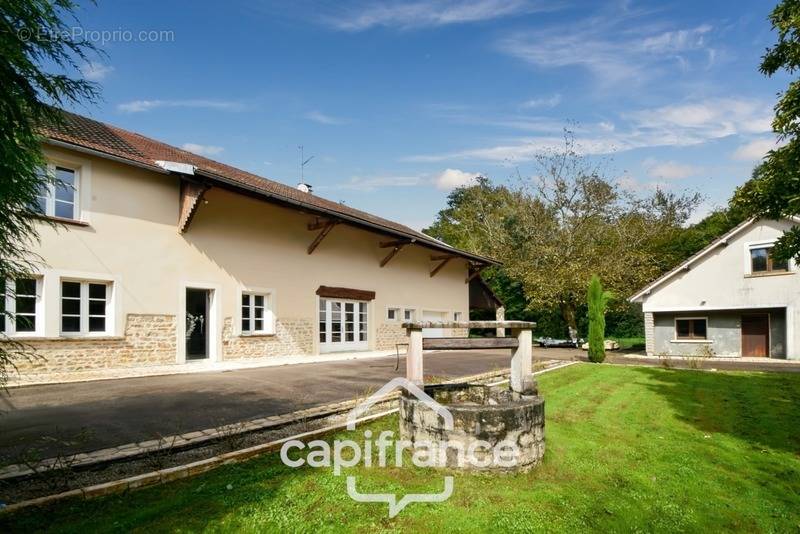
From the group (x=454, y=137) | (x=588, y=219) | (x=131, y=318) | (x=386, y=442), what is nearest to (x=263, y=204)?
(x=131, y=318)

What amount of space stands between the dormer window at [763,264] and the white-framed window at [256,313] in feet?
64.1

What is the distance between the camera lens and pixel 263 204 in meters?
13.9

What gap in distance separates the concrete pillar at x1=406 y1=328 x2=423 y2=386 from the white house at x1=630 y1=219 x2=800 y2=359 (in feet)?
→ 61.9

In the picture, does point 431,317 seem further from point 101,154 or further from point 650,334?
point 101,154

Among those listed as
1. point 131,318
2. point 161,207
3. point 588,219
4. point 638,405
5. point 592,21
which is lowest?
point 638,405

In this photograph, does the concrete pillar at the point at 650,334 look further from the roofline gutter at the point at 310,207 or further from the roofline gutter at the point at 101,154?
the roofline gutter at the point at 101,154

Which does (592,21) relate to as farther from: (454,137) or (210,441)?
(210,441)

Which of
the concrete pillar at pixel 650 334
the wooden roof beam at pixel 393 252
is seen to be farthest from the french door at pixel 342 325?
the concrete pillar at pixel 650 334

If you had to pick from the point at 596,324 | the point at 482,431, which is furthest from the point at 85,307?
the point at 596,324

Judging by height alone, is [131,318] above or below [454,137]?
below

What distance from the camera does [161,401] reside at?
6.82m

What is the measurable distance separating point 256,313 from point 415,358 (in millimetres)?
9670

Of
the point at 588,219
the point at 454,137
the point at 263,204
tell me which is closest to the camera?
the point at 263,204

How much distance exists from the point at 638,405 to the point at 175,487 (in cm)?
750
